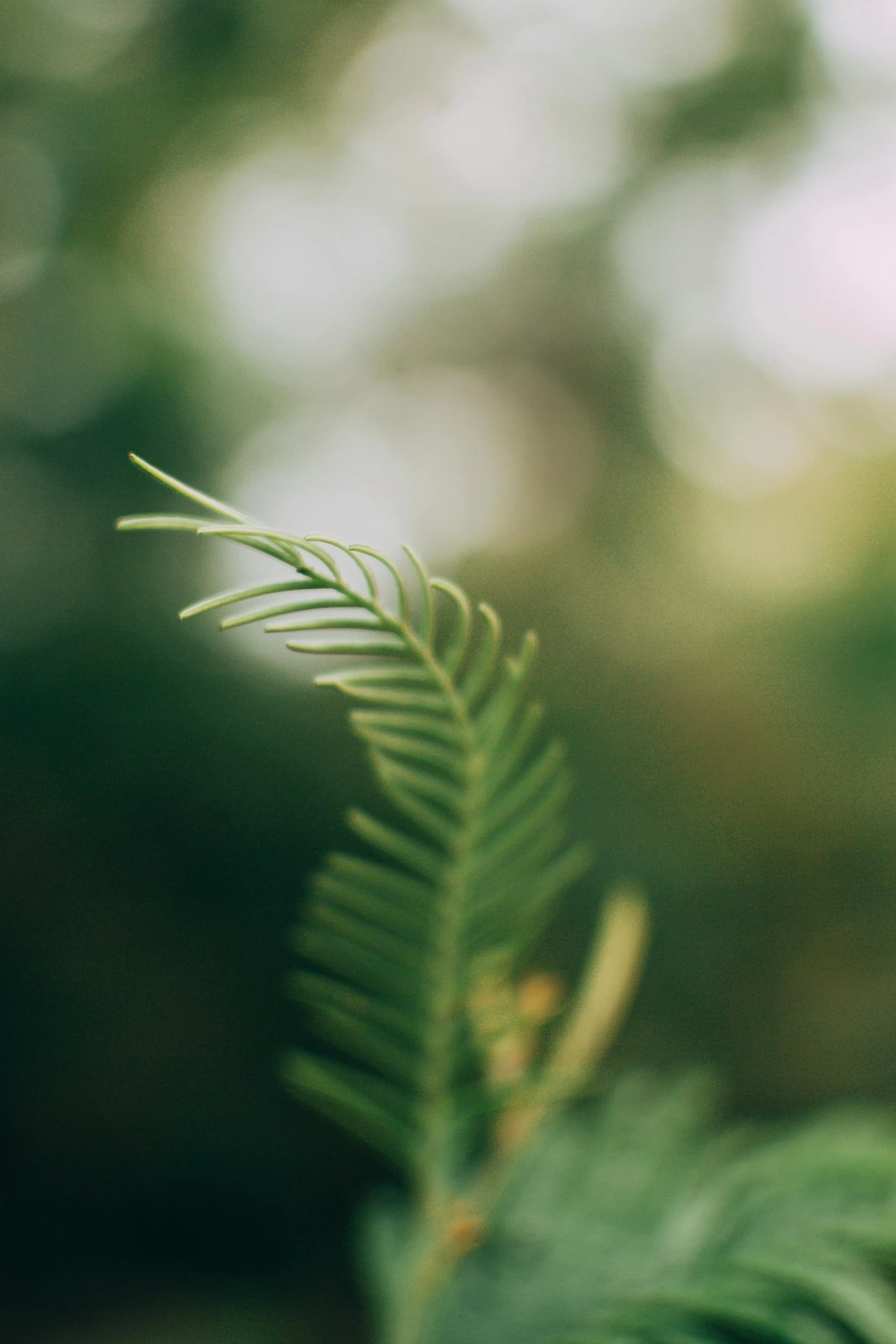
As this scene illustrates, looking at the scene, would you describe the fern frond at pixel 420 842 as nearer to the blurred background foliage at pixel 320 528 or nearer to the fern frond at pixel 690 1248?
the fern frond at pixel 690 1248

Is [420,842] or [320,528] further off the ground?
[320,528]

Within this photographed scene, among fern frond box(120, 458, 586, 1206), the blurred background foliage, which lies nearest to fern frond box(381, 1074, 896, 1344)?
fern frond box(120, 458, 586, 1206)

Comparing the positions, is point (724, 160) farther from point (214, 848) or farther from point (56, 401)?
point (214, 848)

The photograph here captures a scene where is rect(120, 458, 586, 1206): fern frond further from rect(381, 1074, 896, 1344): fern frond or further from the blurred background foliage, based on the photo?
the blurred background foliage

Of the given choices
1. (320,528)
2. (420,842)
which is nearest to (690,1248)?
(420,842)

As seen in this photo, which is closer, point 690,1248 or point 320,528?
point 690,1248

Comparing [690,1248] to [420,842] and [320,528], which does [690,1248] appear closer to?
[420,842]
